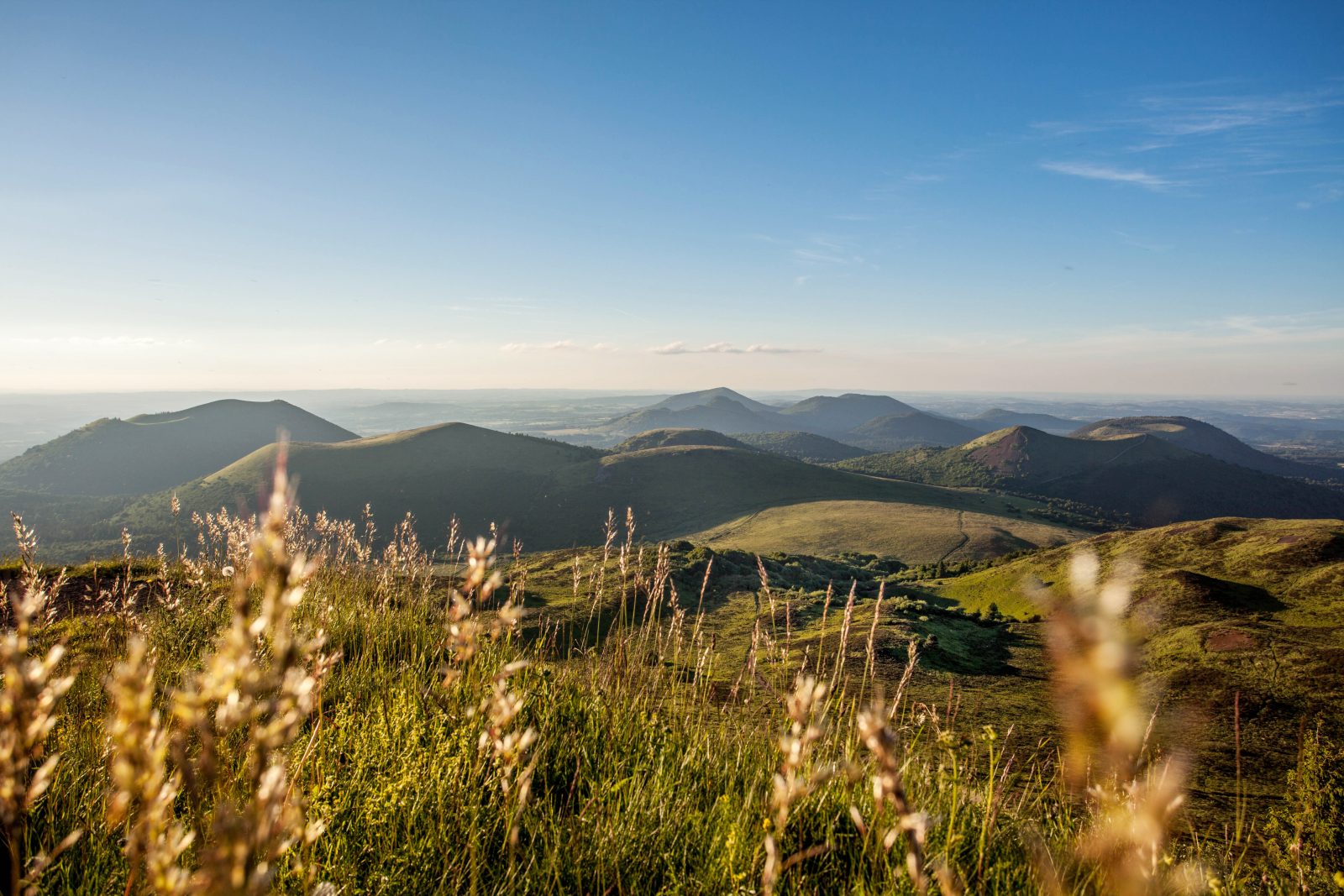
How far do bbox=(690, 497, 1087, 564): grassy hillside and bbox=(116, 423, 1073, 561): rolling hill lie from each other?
11.5ft

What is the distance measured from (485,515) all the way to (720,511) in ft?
124

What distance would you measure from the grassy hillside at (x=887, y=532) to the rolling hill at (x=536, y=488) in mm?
3504

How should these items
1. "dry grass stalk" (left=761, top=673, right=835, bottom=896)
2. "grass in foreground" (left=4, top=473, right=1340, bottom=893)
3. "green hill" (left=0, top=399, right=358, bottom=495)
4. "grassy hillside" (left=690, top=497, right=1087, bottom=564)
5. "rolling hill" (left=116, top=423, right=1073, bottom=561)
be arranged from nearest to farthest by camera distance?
"grass in foreground" (left=4, top=473, right=1340, bottom=893) → "dry grass stalk" (left=761, top=673, right=835, bottom=896) → "grassy hillside" (left=690, top=497, right=1087, bottom=564) → "rolling hill" (left=116, top=423, right=1073, bottom=561) → "green hill" (left=0, top=399, right=358, bottom=495)

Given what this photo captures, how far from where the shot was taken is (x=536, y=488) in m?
120

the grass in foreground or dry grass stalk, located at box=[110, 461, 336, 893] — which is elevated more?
dry grass stalk, located at box=[110, 461, 336, 893]

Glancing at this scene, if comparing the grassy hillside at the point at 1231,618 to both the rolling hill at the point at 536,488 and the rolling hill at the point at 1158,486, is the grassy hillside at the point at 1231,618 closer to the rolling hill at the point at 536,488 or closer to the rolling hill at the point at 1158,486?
the rolling hill at the point at 536,488

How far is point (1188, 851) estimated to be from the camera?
15.2ft

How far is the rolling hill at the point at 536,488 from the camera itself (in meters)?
106

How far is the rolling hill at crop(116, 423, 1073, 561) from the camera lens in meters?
106

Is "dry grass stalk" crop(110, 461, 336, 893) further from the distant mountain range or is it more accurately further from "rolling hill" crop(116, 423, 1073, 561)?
"rolling hill" crop(116, 423, 1073, 561)

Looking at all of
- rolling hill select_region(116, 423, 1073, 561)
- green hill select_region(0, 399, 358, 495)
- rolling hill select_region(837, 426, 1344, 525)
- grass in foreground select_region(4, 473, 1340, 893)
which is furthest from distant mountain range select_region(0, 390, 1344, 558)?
grass in foreground select_region(4, 473, 1340, 893)

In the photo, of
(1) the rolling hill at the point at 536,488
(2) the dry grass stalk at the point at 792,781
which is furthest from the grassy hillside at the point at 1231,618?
(1) the rolling hill at the point at 536,488

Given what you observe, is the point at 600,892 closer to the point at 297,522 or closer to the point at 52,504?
the point at 297,522

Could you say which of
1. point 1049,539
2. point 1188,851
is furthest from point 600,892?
point 1049,539
